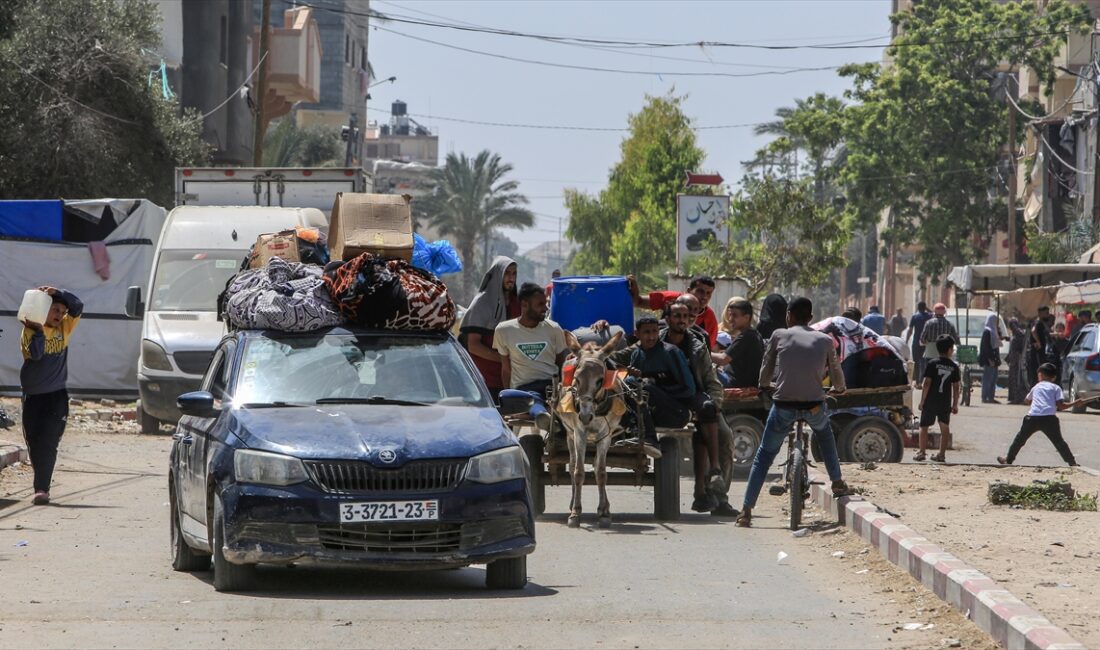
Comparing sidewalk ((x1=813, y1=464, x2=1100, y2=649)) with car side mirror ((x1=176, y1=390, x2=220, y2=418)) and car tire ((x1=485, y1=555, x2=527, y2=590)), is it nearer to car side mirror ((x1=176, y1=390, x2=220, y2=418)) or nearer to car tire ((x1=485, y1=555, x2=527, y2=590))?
car tire ((x1=485, y1=555, x2=527, y2=590))

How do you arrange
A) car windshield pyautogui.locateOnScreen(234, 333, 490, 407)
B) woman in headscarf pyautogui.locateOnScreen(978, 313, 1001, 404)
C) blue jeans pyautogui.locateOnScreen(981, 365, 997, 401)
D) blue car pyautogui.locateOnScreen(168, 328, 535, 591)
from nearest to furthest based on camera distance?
blue car pyautogui.locateOnScreen(168, 328, 535, 591)
car windshield pyautogui.locateOnScreen(234, 333, 490, 407)
woman in headscarf pyautogui.locateOnScreen(978, 313, 1001, 404)
blue jeans pyautogui.locateOnScreen(981, 365, 997, 401)

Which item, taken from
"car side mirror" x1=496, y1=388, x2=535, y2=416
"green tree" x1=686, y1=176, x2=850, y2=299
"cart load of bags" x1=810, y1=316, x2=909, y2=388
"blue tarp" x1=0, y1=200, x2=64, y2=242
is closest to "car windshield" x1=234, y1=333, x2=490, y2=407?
"car side mirror" x1=496, y1=388, x2=535, y2=416

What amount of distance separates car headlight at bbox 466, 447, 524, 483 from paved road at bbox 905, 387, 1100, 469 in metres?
11.6

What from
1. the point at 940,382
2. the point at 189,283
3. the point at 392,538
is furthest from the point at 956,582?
the point at 189,283

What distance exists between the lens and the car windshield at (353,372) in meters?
9.70

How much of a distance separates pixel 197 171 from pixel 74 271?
3.94m

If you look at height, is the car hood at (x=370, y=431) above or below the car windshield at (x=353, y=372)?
below

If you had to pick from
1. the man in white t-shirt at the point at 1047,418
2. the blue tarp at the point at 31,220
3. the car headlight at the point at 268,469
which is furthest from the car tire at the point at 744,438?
the blue tarp at the point at 31,220

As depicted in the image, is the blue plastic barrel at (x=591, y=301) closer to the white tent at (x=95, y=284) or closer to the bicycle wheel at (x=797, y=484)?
the bicycle wheel at (x=797, y=484)

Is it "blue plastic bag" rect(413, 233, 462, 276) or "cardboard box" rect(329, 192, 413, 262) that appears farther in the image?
"blue plastic bag" rect(413, 233, 462, 276)

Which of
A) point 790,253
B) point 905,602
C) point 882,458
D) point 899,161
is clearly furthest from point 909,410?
point 899,161

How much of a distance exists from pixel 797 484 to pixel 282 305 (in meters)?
4.55

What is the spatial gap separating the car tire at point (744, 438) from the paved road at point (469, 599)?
4.92 m

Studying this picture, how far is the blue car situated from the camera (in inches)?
349
